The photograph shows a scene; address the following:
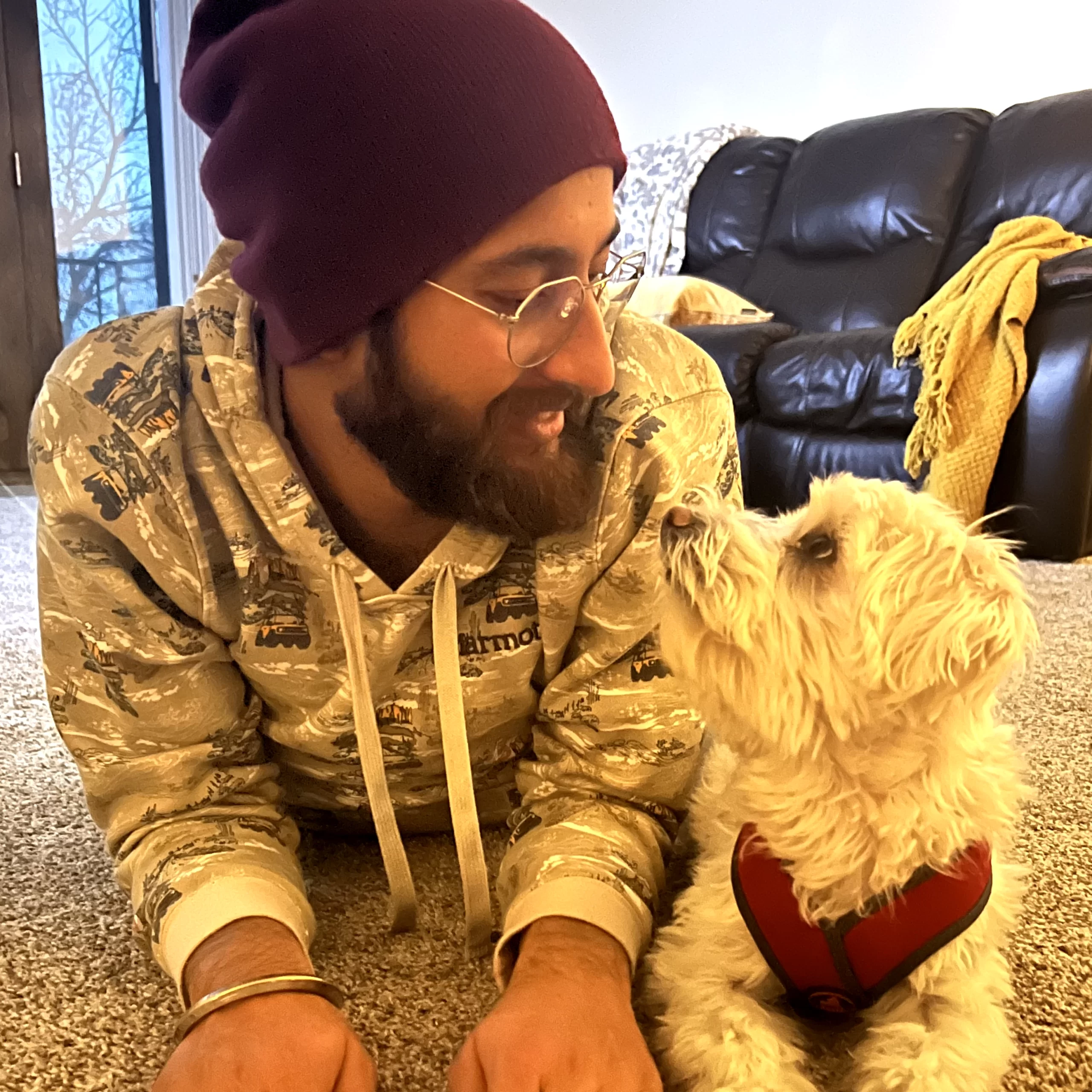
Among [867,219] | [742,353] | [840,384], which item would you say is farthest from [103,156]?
[840,384]

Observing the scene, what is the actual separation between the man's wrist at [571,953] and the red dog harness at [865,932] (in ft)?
0.40

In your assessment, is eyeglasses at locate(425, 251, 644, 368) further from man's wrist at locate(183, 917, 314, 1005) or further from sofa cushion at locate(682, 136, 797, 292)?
sofa cushion at locate(682, 136, 797, 292)

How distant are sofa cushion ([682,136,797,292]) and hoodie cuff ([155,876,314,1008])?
337 centimetres

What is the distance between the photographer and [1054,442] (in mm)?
2547

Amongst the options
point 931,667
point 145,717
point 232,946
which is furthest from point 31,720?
point 931,667

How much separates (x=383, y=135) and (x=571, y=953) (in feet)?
2.35

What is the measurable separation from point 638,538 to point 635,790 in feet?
0.85

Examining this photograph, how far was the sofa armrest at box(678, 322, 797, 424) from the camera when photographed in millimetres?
3162

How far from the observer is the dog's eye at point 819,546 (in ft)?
3.07

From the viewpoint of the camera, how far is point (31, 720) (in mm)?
A: 1670

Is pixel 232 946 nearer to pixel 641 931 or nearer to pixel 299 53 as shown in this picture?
pixel 641 931

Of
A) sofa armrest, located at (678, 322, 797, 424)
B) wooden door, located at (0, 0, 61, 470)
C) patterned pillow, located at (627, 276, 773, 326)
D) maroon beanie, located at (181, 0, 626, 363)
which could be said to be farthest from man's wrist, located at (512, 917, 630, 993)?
wooden door, located at (0, 0, 61, 470)

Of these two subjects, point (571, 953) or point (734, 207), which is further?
point (734, 207)

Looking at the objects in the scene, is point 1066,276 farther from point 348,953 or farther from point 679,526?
point 348,953
